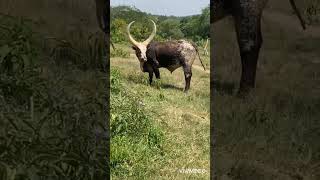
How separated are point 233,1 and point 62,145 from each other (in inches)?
78.2

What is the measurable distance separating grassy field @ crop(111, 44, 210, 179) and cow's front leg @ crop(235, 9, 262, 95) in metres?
0.78

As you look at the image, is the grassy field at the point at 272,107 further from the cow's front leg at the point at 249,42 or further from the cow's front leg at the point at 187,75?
the cow's front leg at the point at 187,75

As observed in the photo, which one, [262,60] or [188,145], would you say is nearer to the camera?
[262,60]

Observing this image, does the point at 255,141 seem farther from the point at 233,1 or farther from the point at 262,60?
the point at 233,1

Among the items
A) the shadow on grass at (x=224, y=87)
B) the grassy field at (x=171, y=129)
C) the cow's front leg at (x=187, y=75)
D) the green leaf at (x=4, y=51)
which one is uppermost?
the green leaf at (x=4, y=51)

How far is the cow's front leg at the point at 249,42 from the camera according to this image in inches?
170

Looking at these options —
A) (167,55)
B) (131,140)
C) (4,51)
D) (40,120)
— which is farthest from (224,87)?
(167,55)

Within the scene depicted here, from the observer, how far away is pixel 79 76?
392 centimetres

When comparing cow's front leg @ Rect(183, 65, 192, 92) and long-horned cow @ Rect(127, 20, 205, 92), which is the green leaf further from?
long-horned cow @ Rect(127, 20, 205, 92)

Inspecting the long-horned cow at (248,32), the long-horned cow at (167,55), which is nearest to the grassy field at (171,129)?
the long-horned cow at (167,55)

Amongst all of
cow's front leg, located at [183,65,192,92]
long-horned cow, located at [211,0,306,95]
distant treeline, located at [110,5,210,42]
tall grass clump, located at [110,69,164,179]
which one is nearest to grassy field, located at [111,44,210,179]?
tall grass clump, located at [110,69,164,179]

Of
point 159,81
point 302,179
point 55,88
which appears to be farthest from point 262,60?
point 159,81

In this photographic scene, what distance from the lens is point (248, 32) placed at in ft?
14.2

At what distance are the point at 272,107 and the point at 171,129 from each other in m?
1.27
